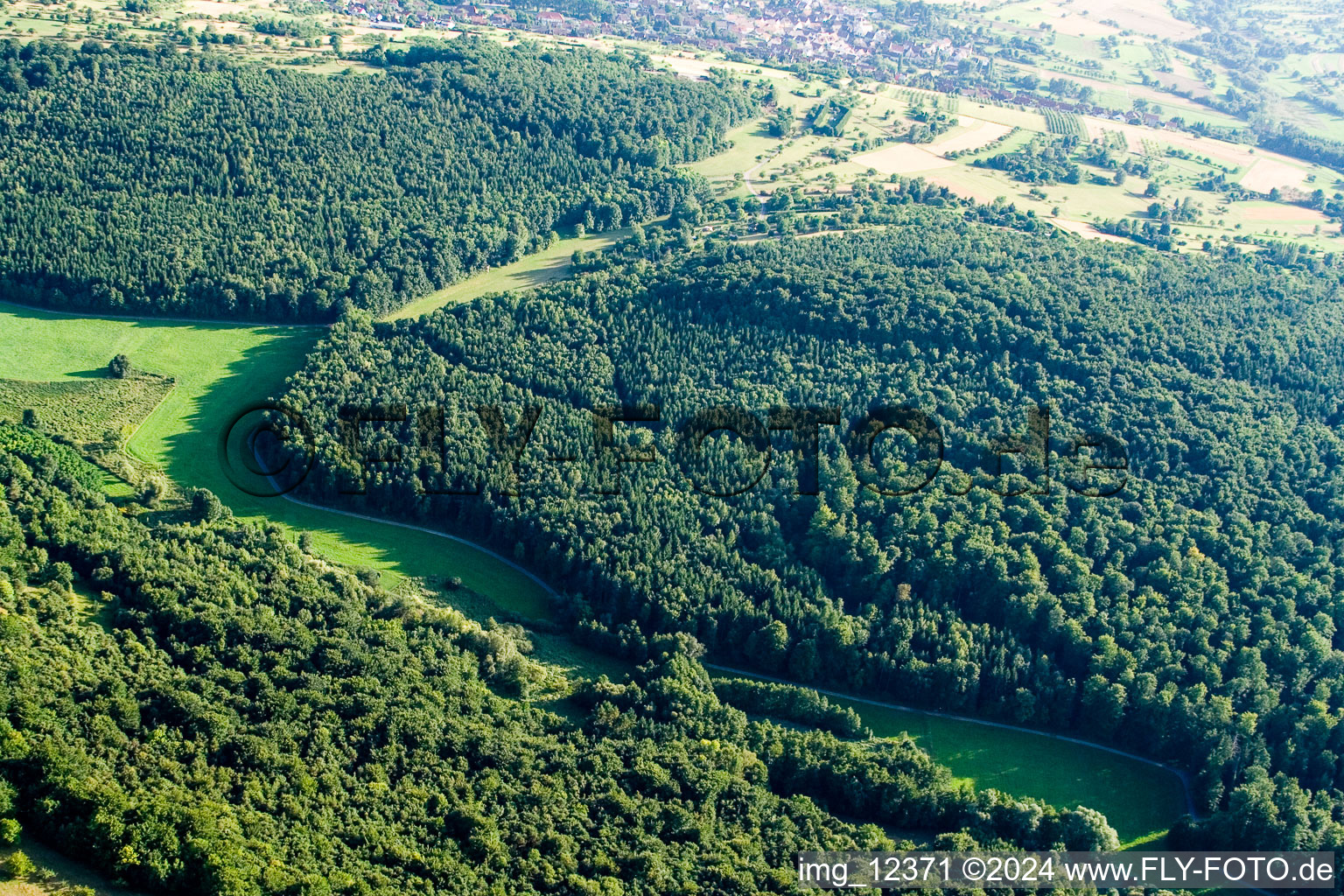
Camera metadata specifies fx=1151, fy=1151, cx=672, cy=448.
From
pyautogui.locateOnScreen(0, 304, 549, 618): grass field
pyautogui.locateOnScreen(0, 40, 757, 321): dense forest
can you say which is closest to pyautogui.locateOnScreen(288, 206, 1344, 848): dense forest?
pyautogui.locateOnScreen(0, 304, 549, 618): grass field

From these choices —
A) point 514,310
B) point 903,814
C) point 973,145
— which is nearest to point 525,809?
point 903,814

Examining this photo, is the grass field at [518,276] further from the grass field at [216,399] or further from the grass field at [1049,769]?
the grass field at [1049,769]

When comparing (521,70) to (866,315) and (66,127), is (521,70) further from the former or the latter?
(866,315)

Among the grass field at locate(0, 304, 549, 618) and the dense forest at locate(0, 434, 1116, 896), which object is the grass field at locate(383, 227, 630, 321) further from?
the dense forest at locate(0, 434, 1116, 896)

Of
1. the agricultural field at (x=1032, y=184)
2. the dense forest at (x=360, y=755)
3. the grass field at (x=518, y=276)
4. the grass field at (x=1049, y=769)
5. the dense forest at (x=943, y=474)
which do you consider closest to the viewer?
the dense forest at (x=360, y=755)

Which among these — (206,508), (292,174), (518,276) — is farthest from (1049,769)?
(292,174)

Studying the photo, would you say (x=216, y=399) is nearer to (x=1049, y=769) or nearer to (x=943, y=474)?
(x=943, y=474)

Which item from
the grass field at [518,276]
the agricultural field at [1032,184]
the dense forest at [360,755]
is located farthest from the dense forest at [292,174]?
the dense forest at [360,755]
